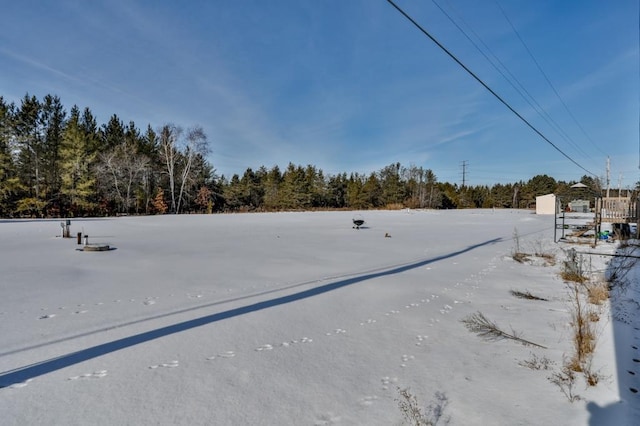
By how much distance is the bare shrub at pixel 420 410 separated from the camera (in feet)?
7.20

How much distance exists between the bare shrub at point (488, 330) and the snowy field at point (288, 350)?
133mm

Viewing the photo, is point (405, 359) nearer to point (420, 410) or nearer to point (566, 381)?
point (420, 410)

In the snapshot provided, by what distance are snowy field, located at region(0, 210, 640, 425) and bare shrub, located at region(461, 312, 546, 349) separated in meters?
0.13

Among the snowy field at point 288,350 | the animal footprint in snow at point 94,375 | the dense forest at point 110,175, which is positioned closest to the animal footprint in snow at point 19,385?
the snowy field at point 288,350

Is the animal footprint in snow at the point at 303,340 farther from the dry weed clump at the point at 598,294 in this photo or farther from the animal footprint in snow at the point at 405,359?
the dry weed clump at the point at 598,294

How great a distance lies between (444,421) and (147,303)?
13.6 feet

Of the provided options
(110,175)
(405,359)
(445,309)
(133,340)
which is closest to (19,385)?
(133,340)

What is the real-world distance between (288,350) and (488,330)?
235 cm

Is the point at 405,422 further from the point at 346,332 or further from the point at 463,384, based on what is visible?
the point at 346,332

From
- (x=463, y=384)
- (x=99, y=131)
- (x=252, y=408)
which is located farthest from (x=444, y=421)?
(x=99, y=131)

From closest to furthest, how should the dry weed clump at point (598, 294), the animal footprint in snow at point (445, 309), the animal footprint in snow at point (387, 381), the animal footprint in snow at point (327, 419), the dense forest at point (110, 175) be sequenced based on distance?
the animal footprint in snow at point (327, 419), the animal footprint in snow at point (387, 381), the animal footprint in snow at point (445, 309), the dry weed clump at point (598, 294), the dense forest at point (110, 175)

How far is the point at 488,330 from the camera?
12.4 ft

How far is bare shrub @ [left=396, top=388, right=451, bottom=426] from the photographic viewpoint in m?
2.19

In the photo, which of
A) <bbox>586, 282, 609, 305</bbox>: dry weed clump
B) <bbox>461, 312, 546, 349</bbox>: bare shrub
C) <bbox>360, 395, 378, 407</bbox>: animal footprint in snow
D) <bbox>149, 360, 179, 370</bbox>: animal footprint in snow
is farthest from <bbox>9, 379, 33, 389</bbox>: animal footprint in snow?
<bbox>586, 282, 609, 305</bbox>: dry weed clump
